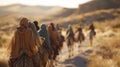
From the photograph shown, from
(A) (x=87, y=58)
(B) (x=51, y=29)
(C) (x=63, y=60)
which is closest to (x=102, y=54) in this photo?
(A) (x=87, y=58)

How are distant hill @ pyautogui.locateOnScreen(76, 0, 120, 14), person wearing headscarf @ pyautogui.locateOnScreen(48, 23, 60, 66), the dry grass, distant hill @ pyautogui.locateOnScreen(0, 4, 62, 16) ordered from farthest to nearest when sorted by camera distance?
1. distant hill @ pyautogui.locateOnScreen(0, 4, 62, 16)
2. distant hill @ pyautogui.locateOnScreen(76, 0, 120, 14)
3. the dry grass
4. person wearing headscarf @ pyautogui.locateOnScreen(48, 23, 60, 66)

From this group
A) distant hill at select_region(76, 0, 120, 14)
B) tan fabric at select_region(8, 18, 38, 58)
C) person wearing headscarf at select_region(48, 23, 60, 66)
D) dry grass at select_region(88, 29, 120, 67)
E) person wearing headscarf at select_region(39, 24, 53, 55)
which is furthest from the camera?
distant hill at select_region(76, 0, 120, 14)

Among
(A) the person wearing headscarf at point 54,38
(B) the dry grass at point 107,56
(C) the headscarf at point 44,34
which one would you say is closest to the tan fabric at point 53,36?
(A) the person wearing headscarf at point 54,38

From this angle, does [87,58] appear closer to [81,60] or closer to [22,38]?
[81,60]

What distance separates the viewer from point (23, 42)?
39.9ft

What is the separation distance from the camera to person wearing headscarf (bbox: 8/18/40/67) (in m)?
12.1

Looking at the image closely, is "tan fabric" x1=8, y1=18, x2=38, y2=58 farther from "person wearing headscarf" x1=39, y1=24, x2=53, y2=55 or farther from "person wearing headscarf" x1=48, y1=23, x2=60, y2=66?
"person wearing headscarf" x1=48, y1=23, x2=60, y2=66

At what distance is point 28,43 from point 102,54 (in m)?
11.8

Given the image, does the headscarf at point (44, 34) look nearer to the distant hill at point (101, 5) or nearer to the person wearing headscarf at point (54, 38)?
the person wearing headscarf at point (54, 38)

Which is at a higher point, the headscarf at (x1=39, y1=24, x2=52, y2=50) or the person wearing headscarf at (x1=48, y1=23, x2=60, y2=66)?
the headscarf at (x1=39, y1=24, x2=52, y2=50)

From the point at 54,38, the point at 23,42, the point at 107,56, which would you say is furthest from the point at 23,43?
the point at 107,56

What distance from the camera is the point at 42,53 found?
13.8 metres

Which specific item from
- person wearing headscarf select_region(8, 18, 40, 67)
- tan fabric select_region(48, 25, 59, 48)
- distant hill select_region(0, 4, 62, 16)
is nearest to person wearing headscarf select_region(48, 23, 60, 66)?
tan fabric select_region(48, 25, 59, 48)

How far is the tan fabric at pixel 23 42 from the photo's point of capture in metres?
12.1
